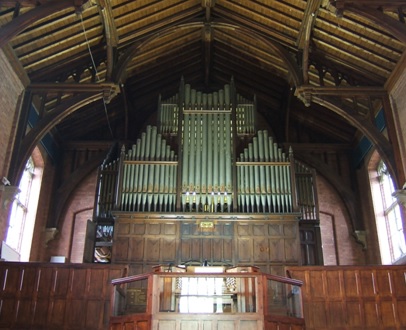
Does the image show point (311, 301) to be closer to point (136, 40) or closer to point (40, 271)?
point (40, 271)

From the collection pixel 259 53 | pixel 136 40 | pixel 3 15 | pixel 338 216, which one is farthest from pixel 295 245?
pixel 3 15

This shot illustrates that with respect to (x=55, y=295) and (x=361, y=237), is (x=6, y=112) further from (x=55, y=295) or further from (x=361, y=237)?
(x=361, y=237)

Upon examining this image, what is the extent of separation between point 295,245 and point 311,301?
2.71 meters

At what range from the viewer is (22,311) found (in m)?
12.4

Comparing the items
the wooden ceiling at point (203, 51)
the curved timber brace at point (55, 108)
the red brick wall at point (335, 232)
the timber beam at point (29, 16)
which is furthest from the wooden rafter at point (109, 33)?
the red brick wall at point (335, 232)

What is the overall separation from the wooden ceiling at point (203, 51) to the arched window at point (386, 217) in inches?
91.2

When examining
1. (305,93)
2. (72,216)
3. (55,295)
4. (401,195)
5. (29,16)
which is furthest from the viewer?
(72,216)

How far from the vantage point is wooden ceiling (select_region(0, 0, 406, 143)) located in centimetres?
1355

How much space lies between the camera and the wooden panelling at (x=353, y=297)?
12.4 m

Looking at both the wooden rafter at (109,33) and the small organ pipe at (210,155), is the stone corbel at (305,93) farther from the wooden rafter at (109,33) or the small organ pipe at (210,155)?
the wooden rafter at (109,33)

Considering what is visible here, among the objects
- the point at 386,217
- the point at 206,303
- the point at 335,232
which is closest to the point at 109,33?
the point at 206,303

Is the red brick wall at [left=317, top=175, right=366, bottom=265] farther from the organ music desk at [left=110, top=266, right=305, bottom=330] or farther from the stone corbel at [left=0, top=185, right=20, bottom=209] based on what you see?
the stone corbel at [left=0, top=185, right=20, bottom=209]

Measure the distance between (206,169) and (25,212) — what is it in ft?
21.7

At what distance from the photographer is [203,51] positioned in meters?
18.9
